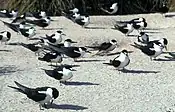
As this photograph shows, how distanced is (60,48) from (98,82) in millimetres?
2081

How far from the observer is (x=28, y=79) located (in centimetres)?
1114

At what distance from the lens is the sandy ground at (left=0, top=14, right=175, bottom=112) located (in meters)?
9.36

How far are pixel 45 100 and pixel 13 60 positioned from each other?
4.18 meters

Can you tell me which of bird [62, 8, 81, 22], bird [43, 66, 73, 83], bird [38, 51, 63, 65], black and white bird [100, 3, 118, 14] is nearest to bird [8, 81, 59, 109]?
bird [43, 66, 73, 83]

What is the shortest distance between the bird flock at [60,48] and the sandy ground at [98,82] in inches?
7.6

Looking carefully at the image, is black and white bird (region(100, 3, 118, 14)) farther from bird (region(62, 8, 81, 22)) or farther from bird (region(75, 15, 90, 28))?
bird (region(75, 15, 90, 28))

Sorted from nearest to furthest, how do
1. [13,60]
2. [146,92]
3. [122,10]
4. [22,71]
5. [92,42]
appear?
[146,92] < [22,71] < [13,60] < [92,42] < [122,10]

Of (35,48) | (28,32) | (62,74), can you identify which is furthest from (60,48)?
(28,32)

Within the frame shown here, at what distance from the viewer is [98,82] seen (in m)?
11.0

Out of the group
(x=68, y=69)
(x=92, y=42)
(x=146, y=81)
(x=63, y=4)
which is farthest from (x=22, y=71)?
(x=63, y=4)

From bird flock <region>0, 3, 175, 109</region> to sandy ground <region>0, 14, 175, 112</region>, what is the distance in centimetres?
19

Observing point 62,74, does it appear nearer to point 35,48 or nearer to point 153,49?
point 35,48

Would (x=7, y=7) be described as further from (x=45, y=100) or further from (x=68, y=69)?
(x=45, y=100)

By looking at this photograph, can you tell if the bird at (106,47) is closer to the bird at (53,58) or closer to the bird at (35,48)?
the bird at (35,48)
